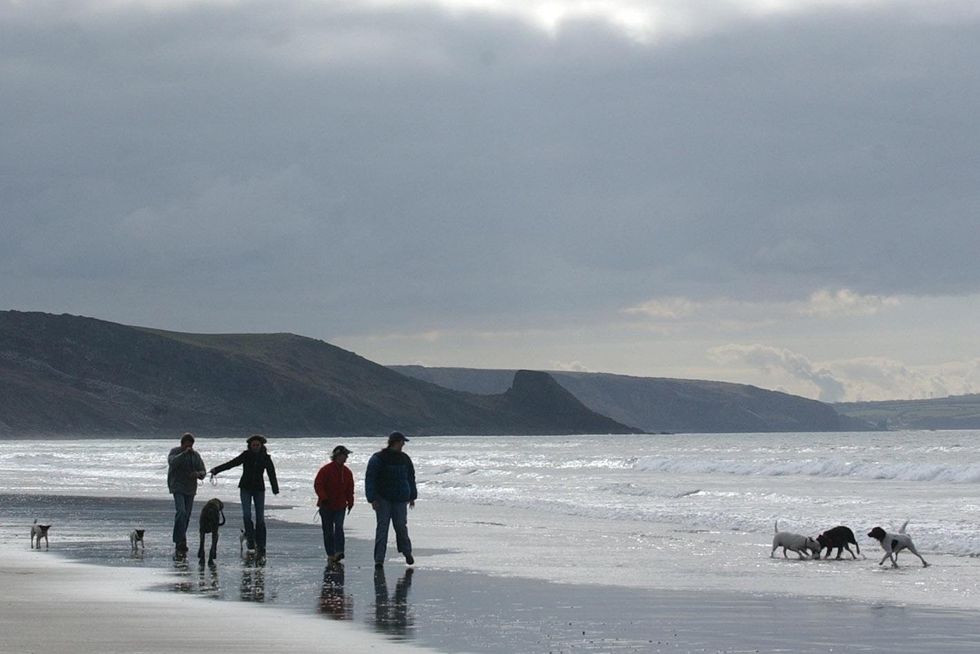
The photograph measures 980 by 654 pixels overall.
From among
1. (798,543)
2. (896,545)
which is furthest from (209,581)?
(896,545)

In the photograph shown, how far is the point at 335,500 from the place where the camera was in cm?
1927

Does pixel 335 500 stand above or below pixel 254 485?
below

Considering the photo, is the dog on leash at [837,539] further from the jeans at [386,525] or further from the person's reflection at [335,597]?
the person's reflection at [335,597]

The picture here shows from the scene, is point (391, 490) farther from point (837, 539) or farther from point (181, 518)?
point (837, 539)

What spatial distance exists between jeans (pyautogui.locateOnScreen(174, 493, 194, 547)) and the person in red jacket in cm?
211

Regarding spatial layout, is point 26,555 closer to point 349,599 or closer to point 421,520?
point 349,599

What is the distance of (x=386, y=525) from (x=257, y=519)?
2.59 metres

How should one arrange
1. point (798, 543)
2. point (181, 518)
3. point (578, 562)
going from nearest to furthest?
point (578, 562)
point (798, 543)
point (181, 518)

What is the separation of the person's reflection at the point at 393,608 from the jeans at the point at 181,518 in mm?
4146

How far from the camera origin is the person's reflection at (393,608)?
12484 mm

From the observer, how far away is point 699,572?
17516mm

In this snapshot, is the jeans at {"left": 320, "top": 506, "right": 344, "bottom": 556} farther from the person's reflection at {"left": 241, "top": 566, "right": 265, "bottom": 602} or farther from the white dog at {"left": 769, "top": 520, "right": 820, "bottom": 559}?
the white dog at {"left": 769, "top": 520, "right": 820, "bottom": 559}

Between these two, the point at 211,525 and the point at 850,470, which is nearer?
the point at 211,525

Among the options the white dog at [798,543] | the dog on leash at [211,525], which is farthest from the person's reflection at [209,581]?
the white dog at [798,543]
